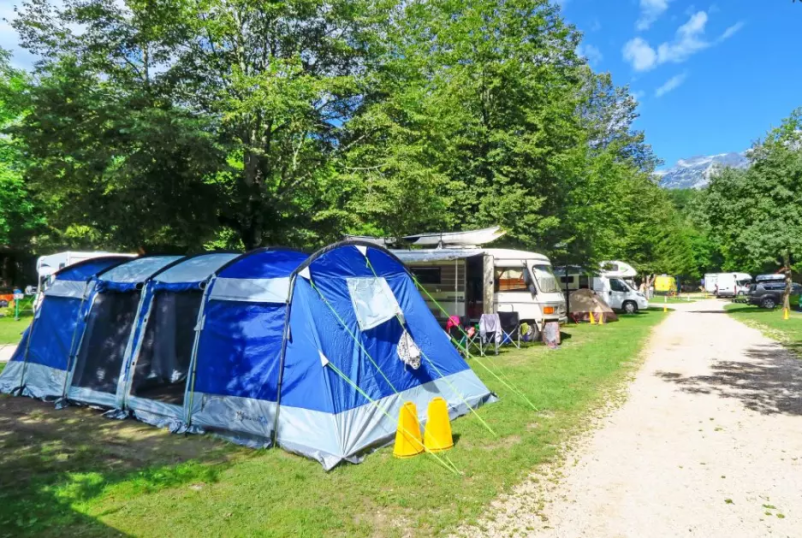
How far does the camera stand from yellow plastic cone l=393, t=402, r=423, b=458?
550 cm

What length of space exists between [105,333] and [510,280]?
10164 millimetres

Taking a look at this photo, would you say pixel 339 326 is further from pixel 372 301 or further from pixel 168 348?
pixel 168 348

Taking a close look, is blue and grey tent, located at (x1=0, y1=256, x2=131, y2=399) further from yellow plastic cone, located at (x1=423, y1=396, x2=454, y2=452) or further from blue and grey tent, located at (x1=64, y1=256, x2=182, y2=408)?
yellow plastic cone, located at (x1=423, y1=396, x2=454, y2=452)

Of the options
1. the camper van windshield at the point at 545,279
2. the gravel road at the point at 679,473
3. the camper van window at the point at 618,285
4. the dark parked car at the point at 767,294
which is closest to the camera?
the gravel road at the point at 679,473

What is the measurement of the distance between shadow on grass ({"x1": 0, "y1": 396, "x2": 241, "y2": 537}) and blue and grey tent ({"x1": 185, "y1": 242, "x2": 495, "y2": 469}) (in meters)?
0.59

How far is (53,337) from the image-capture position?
7.99 metres

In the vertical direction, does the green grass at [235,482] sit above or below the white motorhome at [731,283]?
below

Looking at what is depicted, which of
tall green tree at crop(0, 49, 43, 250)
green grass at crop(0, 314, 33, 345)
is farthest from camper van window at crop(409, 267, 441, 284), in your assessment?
tall green tree at crop(0, 49, 43, 250)

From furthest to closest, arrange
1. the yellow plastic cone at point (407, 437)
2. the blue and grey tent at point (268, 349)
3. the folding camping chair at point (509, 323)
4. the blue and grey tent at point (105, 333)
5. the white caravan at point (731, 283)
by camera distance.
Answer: the white caravan at point (731, 283), the folding camping chair at point (509, 323), the blue and grey tent at point (105, 333), the blue and grey tent at point (268, 349), the yellow plastic cone at point (407, 437)

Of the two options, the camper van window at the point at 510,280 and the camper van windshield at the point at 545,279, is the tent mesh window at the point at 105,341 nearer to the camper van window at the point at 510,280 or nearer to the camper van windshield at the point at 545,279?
the camper van window at the point at 510,280

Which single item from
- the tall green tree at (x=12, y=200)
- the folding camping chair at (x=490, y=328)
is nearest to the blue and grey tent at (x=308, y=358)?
the folding camping chair at (x=490, y=328)

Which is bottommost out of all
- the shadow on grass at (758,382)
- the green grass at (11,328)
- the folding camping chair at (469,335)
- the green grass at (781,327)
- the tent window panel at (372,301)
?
the green grass at (11,328)

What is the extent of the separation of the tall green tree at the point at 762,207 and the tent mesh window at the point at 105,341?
80.6 feet

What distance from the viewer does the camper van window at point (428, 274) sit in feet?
47.6
